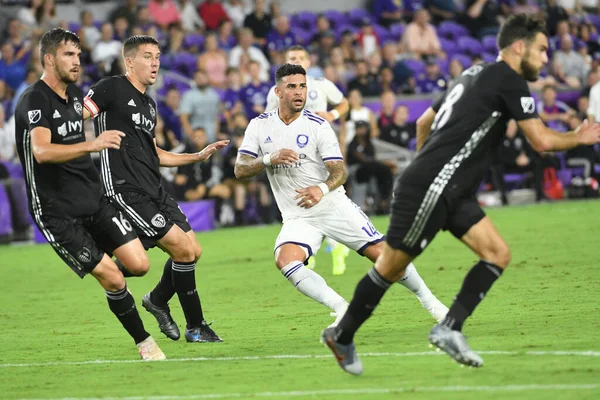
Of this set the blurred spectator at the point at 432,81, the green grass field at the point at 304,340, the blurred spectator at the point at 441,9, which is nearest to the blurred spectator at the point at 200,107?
the blurred spectator at the point at 432,81

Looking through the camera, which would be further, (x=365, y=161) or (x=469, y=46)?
(x=469, y=46)

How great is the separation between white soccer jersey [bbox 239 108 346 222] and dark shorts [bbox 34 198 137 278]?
63.4 inches

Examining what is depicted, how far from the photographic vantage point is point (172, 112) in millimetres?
21938

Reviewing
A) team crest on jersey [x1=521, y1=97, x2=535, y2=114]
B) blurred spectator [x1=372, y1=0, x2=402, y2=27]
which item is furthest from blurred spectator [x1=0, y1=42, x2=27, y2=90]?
team crest on jersey [x1=521, y1=97, x2=535, y2=114]

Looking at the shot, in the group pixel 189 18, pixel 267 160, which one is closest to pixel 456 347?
pixel 267 160

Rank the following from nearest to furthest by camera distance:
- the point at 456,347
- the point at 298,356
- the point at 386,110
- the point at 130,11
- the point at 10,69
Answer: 1. the point at 456,347
2. the point at 298,356
3. the point at 10,69
4. the point at 386,110
5. the point at 130,11

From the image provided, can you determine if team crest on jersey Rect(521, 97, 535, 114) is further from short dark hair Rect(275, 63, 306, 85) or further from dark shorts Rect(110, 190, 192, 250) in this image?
dark shorts Rect(110, 190, 192, 250)

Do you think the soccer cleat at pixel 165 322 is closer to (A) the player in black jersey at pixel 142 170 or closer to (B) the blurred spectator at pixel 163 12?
(A) the player in black jersey at pixel 142 170

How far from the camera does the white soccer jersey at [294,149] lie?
9.41 m

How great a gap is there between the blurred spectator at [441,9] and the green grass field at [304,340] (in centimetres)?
1436

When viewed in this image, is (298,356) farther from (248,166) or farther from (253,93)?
(253,93)

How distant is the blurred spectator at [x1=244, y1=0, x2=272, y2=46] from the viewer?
2475 centimetres

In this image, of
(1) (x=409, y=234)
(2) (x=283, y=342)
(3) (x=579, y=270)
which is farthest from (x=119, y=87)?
(3) (x=579, y=270)

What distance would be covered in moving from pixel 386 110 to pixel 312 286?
1498 cm
